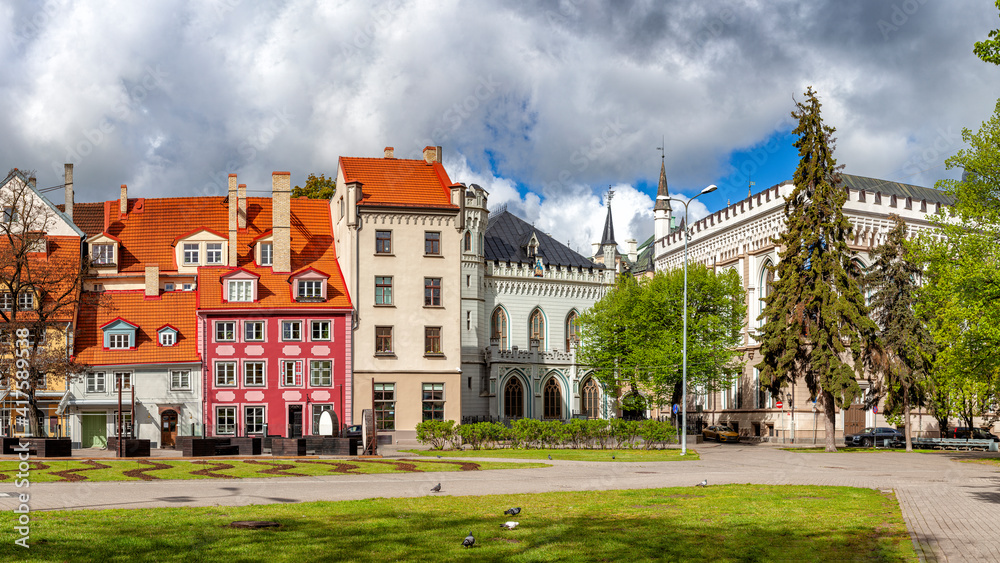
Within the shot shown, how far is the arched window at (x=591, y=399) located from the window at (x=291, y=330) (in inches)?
1039

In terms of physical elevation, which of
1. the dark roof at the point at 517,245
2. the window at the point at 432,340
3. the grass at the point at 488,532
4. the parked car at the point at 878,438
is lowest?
→ the parked car at the point at 878,438

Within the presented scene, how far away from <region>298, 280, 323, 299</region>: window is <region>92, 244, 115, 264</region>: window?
11.6 metres

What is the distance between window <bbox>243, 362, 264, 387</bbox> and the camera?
2000 inches

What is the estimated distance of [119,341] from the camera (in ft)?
165

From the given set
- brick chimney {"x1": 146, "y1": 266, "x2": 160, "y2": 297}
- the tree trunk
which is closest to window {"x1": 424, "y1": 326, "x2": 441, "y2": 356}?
brick chimney {"x1": 146, "y1": 266, "x2": 160, "y2": 297}

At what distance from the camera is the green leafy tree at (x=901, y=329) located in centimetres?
4594

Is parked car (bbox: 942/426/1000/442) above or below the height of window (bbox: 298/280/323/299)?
below

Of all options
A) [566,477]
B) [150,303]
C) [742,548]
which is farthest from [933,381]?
[150,303]

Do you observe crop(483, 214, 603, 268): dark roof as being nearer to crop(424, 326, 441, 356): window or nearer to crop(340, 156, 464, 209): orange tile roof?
crop(340, 156, 464, 209): orange tile roof

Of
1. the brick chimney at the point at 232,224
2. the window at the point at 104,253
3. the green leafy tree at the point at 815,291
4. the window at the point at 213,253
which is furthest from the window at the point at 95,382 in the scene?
the green leafy tree at the point at 815,291

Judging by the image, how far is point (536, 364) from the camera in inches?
2702

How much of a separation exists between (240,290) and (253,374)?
4.87 meters

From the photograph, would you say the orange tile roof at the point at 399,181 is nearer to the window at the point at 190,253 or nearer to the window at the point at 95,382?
the window at the point at 190,253

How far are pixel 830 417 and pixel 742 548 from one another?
34.9 m
